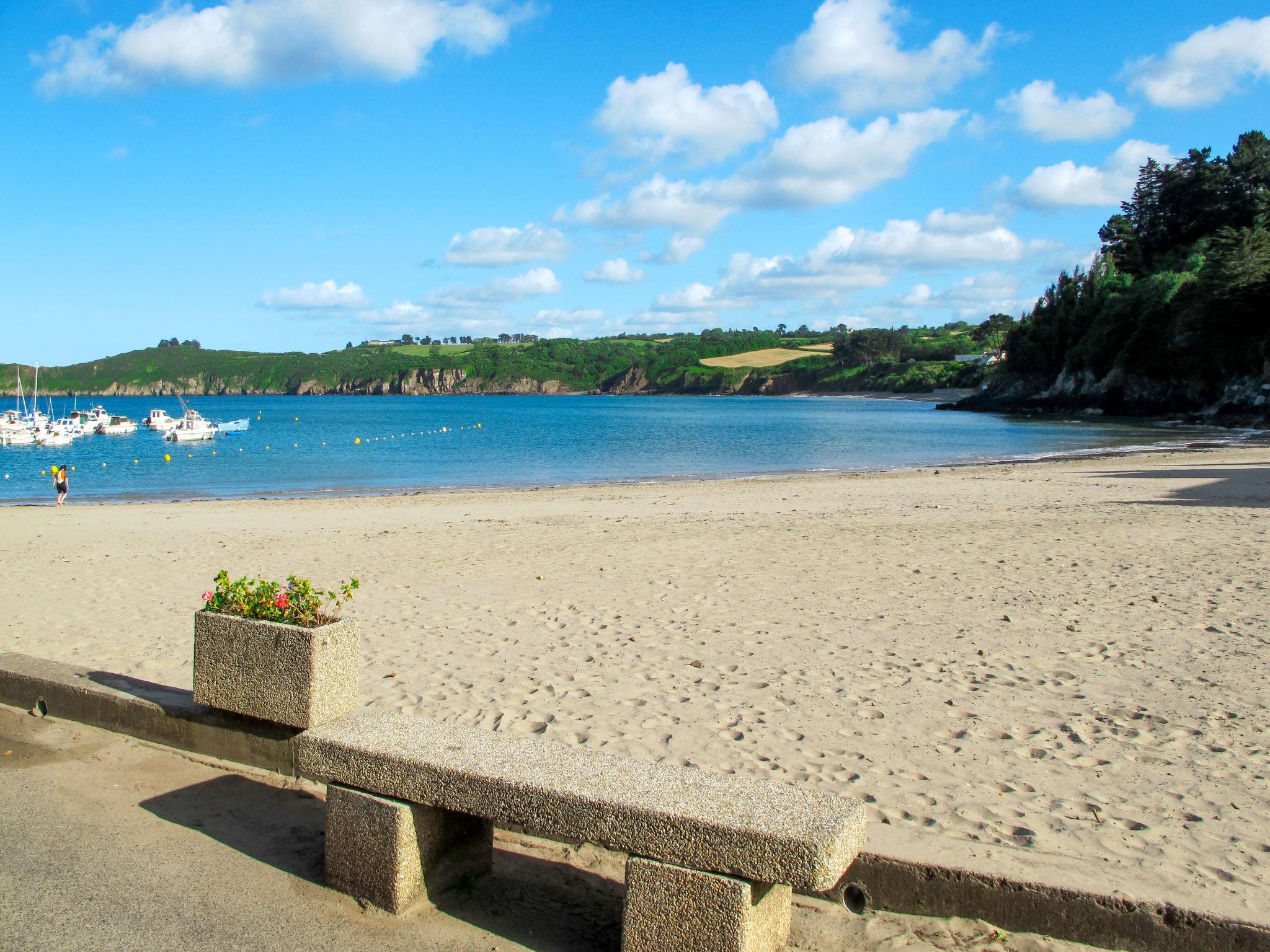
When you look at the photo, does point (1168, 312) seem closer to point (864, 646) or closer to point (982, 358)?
point (864, 646)

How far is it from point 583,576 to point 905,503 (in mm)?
11206

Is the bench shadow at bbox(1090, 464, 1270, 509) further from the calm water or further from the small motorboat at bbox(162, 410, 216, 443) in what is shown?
the small motorboat at bbox(162, 410, 216, 443)

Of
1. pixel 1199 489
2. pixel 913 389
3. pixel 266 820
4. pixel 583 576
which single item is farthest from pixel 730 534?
pixel 913 389

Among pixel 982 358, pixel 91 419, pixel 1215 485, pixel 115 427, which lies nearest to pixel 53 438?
pixel 115 427

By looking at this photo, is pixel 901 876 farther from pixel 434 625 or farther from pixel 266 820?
pixel 434 625

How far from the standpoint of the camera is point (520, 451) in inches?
2052

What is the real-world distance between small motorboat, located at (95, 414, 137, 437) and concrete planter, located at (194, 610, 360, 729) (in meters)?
71.7

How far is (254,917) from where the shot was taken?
3422 millimetres

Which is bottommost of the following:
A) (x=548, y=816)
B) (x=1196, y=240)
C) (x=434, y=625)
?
(x=434, y=625)

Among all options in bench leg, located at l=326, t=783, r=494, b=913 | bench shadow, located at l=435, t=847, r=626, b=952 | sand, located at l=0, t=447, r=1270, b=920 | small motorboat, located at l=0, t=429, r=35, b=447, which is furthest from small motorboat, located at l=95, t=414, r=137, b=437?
bench shadow, located at l=435, t=847, r=626, b=952

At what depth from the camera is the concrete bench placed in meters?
2.93

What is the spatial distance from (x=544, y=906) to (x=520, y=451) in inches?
1929

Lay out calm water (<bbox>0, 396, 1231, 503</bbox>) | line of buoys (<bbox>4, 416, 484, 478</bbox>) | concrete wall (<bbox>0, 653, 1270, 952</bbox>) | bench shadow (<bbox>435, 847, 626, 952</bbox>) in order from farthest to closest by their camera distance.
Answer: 1. line of buoys (<bbox>4, 416, 484, 478</bbox>)
2. calm water (<bbox>0, 396, 1231, 503</bbox>)
3. bench shadow (<bbox>435, 847, 626, 952</bbox>)
4. concrete wall (<bbox>0, 653, 1270, 952</bbox>)

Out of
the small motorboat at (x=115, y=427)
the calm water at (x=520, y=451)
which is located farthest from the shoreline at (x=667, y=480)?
the small motorboat at (x=115, y=427)
